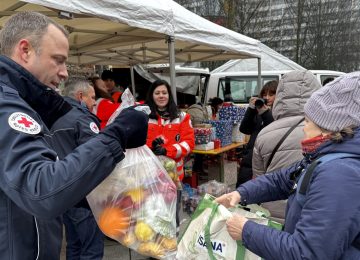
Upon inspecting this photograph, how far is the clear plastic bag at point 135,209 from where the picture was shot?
148 centimetres

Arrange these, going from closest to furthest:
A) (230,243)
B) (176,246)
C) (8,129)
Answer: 1. (8,129)
2. (230,243)
3. (176,246)

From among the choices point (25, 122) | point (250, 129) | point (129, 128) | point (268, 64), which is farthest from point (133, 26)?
point (268, 64)

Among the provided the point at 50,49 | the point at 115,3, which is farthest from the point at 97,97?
the point at 50,49

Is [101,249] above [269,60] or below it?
below

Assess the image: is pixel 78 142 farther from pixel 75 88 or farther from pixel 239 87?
pixel 239 87

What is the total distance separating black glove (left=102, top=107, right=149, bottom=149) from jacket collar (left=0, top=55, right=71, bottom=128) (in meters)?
0.27

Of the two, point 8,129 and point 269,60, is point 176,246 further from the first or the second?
point 269,60

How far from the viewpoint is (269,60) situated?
38.0 ft

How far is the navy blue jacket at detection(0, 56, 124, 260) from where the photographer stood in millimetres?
954

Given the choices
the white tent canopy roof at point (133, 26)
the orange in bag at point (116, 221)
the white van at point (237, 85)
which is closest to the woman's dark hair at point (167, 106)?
the white tent canopy roof at point (133, 26)

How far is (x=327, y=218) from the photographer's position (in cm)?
109

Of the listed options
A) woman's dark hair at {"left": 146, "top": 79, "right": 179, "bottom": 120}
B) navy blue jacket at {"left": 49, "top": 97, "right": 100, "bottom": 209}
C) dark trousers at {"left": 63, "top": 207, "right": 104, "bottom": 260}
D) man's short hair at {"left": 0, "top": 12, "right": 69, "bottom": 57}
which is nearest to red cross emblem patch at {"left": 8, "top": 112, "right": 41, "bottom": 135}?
man's short hair at {"left": 0, "top": 12, "right": 69, "bottom": 57}

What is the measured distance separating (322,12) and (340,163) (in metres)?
23.9

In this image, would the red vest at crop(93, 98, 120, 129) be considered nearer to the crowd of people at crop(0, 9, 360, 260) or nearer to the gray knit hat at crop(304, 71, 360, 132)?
the crowd of people at crop(0, 9, 360, 260)
